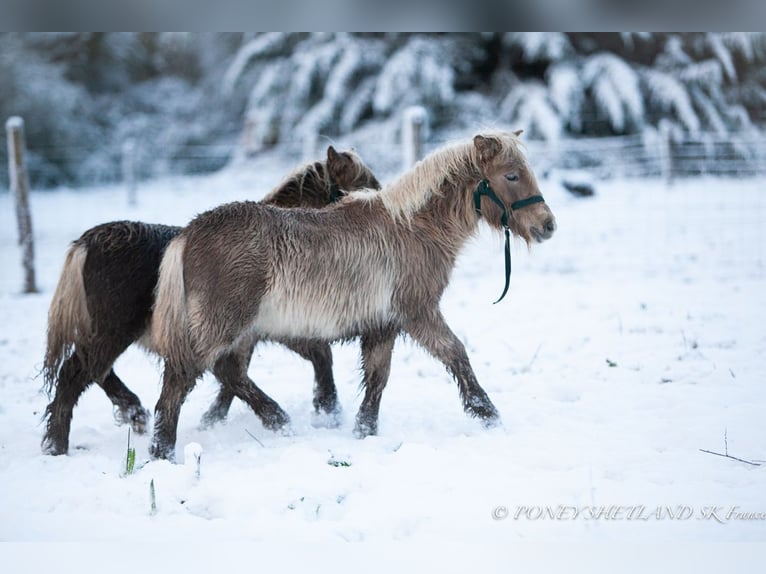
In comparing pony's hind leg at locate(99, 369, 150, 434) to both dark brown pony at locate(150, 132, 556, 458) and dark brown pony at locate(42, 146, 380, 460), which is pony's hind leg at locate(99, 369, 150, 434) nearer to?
dark brown pony at locate(42, 146, 380, 460)

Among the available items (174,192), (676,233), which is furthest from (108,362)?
(174,192)

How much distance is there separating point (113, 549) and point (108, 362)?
1037 millimetres

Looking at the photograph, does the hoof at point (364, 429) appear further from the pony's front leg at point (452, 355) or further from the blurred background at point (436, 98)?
the blurred background at point (436, 98)

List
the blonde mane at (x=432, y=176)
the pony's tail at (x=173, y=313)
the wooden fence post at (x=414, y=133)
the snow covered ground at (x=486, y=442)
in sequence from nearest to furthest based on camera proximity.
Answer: the snow covered ground at (x=486, y=442), the pony's tail at (x=173, y=313), the blonde mane at (x=432, y=176), the wooden fence post at (x=414, y=133)

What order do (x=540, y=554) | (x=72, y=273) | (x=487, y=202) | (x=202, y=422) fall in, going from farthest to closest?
(x=202, y=422) < (x=487, y=202) < (x=72, y=273) < (x=540, y=554)

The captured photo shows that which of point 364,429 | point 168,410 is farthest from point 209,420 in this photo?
point 364,429

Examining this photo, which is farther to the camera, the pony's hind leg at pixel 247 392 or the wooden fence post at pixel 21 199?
the wooden fence post at pixel 21 199

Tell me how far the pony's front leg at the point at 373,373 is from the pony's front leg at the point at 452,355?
0.16 metres

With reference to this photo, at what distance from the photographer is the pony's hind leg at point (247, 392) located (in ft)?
12.2

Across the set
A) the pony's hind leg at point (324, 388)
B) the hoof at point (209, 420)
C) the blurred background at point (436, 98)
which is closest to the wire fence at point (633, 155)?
the blurred background at point (436, 98)

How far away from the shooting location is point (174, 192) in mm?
10961

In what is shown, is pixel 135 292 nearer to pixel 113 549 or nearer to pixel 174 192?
pixel 113 549

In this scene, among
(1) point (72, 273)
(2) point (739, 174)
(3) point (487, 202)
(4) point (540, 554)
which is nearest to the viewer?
(4) point (540, 554)

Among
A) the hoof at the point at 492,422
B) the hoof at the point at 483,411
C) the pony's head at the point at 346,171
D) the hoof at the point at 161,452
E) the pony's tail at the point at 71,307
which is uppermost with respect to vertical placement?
the pony's head at the point at 346,171
